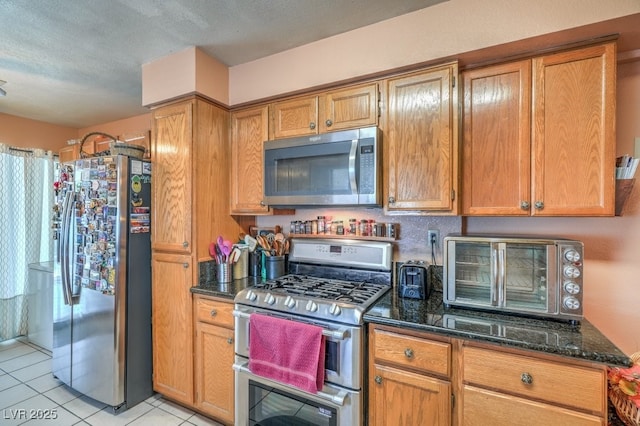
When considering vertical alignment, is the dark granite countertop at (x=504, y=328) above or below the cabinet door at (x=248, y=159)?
below

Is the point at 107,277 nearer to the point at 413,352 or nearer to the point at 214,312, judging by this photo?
the point at 214,312

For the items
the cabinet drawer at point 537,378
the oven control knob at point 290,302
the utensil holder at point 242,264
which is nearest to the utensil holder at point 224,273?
the utensil holder at point 242,264

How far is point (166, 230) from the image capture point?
2.25m

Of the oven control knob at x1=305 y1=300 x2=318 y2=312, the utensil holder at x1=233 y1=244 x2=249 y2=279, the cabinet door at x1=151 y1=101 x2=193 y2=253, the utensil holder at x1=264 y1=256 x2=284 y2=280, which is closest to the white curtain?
the cabinet door at x1=151 y1=101 x2=193 y2=253

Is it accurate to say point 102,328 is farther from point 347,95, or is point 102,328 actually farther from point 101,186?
point 347,95

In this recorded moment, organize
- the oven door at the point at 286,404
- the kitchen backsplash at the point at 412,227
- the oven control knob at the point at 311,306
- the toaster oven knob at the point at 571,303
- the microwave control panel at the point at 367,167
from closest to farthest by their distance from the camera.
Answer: the toaster oven knob at the point at 571,303 → the oven door at the point at 286,404 → the oven control knob at the point at 311,306 → the microwave control panel at the point at 367,167 → the kitchen backsplash at the point at 412,227

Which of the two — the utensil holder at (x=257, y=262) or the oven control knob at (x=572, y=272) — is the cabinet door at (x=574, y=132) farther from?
the utensil holder at (x=257, y=262)

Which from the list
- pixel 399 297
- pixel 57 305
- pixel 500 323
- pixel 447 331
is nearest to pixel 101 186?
pixel 57 305

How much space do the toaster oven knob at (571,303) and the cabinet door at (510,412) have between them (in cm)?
43

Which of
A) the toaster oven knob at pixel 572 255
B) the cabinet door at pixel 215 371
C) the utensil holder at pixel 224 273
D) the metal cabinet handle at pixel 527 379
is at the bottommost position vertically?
the cabinet door at pixel 215 371

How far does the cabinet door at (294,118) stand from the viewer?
2.06 metres

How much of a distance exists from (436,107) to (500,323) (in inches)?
46.2

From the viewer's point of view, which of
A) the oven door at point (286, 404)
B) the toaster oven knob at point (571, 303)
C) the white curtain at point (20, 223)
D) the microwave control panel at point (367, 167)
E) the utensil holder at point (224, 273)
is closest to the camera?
the toaster oven knob at point (571, 303)

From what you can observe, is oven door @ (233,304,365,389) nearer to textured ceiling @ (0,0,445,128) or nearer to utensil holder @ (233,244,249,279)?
utensil holder @ (233,244,249,279)
